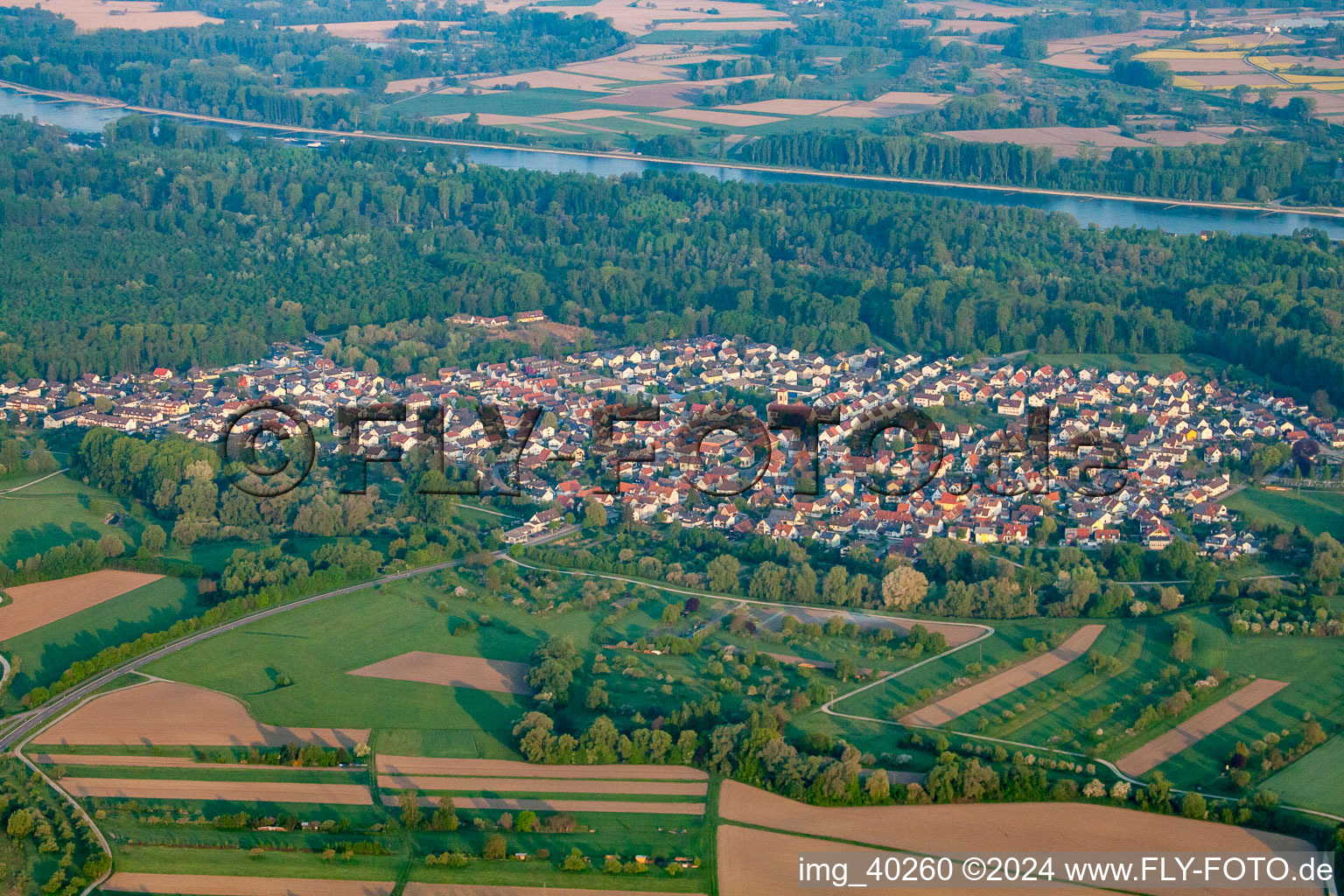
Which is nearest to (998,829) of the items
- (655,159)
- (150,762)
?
(150,762)

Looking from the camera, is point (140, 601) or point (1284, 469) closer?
point (140, 601)

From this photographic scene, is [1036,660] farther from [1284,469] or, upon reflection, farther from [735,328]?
[735,328]

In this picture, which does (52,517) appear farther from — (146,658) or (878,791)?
(878,791)

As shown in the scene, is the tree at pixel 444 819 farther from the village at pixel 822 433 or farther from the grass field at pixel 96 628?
the village at pixel 822 433


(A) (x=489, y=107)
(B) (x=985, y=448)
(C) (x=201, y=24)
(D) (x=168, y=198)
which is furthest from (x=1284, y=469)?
(C) (x=201, y=24)

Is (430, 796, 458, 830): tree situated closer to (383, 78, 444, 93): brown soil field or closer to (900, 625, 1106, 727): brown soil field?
(900, 625, 1106, 727): brown soil field

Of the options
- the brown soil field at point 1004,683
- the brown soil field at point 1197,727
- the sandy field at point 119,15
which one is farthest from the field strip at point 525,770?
the sandy field at point 119,15
